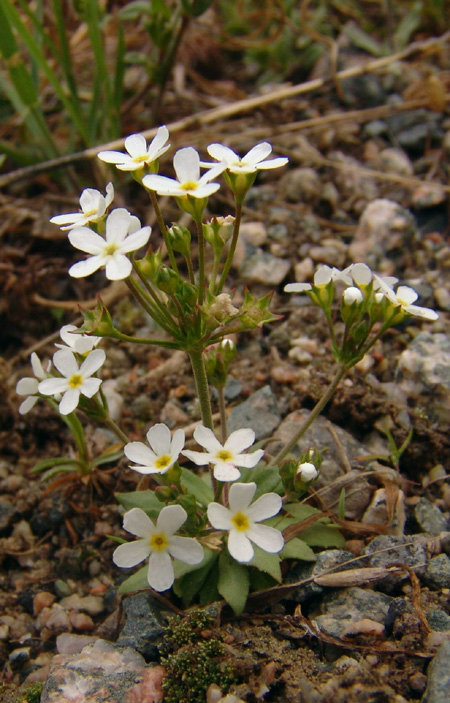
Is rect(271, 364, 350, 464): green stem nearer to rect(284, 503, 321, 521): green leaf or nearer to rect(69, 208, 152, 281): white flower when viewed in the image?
rect(284, 503, 321, 521): green leaf

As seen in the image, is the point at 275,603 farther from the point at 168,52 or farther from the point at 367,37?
the point at 367,37

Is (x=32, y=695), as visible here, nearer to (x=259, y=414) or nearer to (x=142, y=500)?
(x=142, y=500)

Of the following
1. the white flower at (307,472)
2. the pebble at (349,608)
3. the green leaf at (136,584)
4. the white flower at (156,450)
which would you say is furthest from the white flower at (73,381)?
the pebble at (349,608)

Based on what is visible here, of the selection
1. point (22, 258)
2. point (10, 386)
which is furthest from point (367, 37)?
point (10, 386)

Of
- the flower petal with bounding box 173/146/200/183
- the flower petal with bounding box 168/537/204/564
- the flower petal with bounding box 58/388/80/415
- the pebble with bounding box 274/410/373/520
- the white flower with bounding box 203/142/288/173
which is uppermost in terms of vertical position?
the flower petal with bounding box 173/146/200/183

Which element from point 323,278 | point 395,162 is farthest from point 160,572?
point 395,162

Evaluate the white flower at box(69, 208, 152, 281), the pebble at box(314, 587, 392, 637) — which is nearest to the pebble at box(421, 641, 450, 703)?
the pebble at box(314, 587, 392, 637)

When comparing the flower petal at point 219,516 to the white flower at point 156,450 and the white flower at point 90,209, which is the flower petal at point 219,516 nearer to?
the white flower at point 156,450
